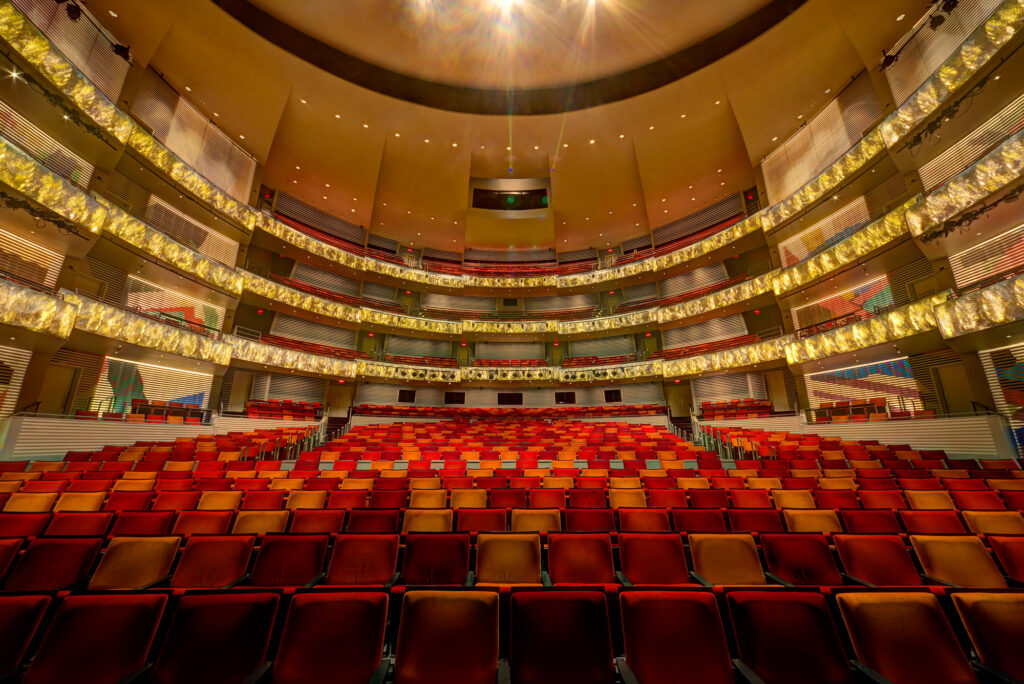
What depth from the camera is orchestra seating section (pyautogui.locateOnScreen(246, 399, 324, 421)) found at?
48.8 ft

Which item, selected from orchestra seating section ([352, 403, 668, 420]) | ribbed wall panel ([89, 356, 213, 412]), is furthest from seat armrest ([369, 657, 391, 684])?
orchestra seating section ([352, 403, 668, 420])

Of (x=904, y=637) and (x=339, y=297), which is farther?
(x=339, y=297)

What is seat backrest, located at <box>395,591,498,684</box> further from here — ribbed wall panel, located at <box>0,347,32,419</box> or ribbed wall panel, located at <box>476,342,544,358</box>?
ribbed wall panel, located at <box>476,342,544,358</box>

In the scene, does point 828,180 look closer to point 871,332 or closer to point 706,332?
point 871,332

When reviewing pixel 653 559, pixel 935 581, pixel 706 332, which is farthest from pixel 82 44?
pixel 706 332

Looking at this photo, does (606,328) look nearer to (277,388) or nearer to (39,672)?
(277,388)

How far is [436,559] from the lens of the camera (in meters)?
2.87

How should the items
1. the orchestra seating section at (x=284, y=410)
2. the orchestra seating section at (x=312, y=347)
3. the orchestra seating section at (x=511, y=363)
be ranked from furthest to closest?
the orchestra seating section at (x=511, y=363), the orchestra seating section at (x=312, y=347), the orchestra seating section at (x=284, y=410)

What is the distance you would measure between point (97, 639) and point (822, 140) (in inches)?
769

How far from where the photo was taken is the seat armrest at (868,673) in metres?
1.64

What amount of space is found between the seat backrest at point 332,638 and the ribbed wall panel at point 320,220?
19.9 metres

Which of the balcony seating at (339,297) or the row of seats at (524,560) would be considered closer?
the row of seats at (524,560)

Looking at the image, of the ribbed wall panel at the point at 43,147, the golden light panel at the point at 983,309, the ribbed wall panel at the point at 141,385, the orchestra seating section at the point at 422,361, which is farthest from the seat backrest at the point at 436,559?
the orchestra seating section at the point at 422,361

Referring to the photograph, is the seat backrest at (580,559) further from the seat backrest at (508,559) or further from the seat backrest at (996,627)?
the seat backrest at (996,627)
